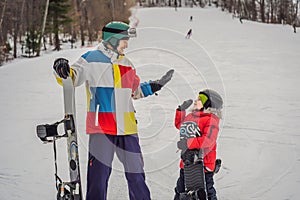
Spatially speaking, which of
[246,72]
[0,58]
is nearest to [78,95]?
[246,72]

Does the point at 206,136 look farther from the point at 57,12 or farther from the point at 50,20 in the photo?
the point at 50,20

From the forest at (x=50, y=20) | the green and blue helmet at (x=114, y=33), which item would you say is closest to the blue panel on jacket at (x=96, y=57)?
the green and blue helmet at (x=114, y=33)

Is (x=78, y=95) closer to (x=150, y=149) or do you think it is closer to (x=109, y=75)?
(x=150, y=149)

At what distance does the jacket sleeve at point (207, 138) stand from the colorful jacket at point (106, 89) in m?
0.46

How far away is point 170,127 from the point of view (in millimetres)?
5727

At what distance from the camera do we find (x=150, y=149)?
466 centimetres

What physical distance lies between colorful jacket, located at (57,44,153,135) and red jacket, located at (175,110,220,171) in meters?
0.49

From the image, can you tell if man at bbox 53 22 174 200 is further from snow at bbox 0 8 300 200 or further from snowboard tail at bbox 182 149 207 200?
snowboard tail at bbox 182 149 207 200

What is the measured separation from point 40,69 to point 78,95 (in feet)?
15.1

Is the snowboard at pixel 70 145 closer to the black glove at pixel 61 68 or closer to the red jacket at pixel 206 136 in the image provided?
the black glove at pixel 61 68

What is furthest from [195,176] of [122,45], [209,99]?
[122,45]

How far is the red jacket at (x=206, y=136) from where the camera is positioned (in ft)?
9.27

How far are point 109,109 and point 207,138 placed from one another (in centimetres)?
77

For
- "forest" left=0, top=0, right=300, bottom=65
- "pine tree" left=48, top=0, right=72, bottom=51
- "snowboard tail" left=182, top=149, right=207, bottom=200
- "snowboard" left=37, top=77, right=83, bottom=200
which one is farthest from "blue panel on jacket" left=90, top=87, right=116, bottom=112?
"pine tree" left=48, top=0, right=72, bottom=51
